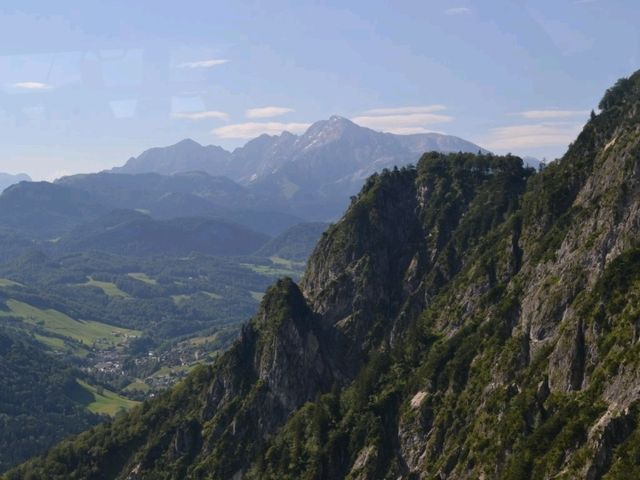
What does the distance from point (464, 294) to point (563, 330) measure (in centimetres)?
4128

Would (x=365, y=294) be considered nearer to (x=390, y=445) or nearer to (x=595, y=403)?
(x=390, y=445)

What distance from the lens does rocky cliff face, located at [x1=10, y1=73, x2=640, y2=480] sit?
9181 cm

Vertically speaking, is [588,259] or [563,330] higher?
[588,259]

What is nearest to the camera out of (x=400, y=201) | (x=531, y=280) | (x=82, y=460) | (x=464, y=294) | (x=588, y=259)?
(x=588, y=259)

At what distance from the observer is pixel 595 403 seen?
83.9m

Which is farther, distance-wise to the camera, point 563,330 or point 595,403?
point 563,330

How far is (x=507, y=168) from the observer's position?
17400 cm

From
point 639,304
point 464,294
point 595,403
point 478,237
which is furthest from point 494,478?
point 478,237

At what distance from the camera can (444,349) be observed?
125 metres

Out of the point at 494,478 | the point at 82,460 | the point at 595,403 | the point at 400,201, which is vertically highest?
the point at 400,201

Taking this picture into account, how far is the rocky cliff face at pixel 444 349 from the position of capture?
301 ft

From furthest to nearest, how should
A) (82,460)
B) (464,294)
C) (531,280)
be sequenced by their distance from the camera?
(82,460) < (464,294) < (531,280)

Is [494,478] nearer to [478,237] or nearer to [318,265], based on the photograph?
[478,237]

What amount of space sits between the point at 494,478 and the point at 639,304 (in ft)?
90.0
